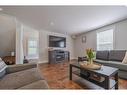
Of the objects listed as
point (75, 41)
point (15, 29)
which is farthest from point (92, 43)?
point (15, 29)

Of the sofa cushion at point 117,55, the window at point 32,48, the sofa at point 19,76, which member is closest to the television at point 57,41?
the window at point 32,48

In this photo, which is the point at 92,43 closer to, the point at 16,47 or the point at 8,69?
the point at 16,47

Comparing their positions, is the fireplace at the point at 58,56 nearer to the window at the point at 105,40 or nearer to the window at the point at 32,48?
the window at the point at 105,40

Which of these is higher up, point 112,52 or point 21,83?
point 112,52

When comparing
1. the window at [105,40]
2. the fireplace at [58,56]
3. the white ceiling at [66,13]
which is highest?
the white ceiling at [66,13]

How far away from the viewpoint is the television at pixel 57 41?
5.62 m

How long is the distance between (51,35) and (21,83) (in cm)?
453

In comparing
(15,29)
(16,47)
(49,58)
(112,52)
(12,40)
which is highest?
(15,29)

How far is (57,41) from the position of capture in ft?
19.3

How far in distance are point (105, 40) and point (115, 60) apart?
1.85m

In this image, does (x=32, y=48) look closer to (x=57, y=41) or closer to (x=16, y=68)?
(x=57, y=41)

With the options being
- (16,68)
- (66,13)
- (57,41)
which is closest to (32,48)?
(57,41)

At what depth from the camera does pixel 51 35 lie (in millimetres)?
5656
